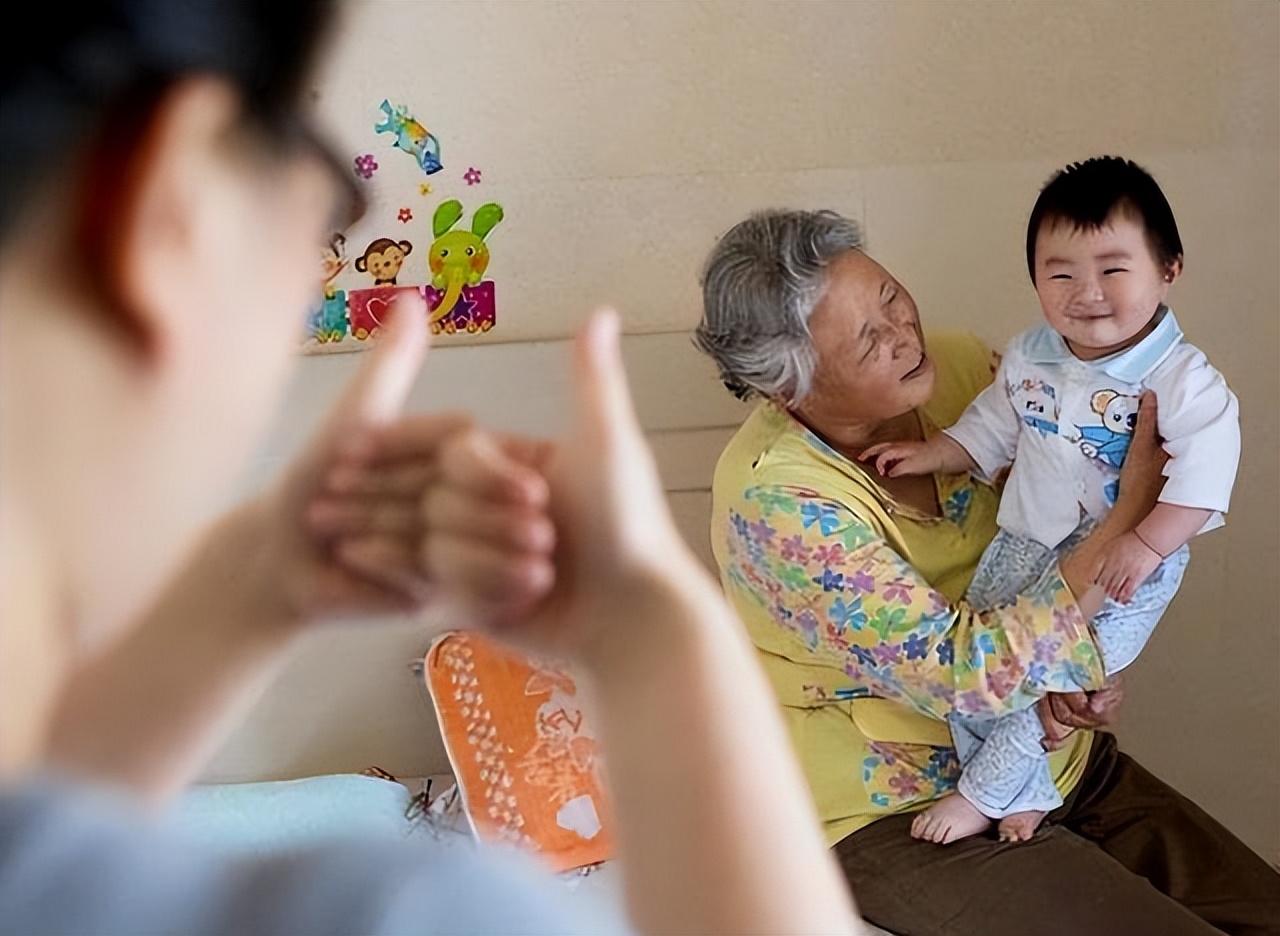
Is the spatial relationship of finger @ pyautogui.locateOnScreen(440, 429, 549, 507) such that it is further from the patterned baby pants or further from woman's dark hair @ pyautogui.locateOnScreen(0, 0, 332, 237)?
the patterned baby pants

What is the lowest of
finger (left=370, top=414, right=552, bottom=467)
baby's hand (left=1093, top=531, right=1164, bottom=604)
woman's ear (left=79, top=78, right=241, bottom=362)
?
baby's hand (left=1093, top=531, right=1164, bottom=604)

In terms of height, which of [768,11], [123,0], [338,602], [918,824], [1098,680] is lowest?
[918,824]

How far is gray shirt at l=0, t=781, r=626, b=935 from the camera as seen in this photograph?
0.71 feet

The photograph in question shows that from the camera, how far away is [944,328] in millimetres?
1297

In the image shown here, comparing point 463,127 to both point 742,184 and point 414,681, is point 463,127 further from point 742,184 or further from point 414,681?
point 414,681

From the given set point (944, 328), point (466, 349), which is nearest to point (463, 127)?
point (466, 349)

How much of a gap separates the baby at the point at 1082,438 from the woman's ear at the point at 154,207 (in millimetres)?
833

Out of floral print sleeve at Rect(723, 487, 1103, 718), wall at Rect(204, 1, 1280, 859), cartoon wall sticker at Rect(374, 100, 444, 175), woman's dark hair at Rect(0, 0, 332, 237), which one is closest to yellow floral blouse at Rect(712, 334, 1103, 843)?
floral print sleeve at Rect(723, 487, 1103, 718)

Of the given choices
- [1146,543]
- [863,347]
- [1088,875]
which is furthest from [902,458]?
[1088,875]

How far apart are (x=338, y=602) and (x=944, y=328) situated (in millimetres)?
1060

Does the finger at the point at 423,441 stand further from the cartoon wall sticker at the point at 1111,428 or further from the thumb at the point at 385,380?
the cartoon wall sticker at the point at 1111,428

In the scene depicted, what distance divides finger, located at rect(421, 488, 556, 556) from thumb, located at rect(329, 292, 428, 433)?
0.03 meters

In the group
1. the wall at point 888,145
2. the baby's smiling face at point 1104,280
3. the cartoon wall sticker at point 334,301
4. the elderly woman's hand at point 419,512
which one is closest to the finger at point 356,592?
the elderly woman's hand at point 419,512

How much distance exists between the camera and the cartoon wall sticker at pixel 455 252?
3.93 feet
